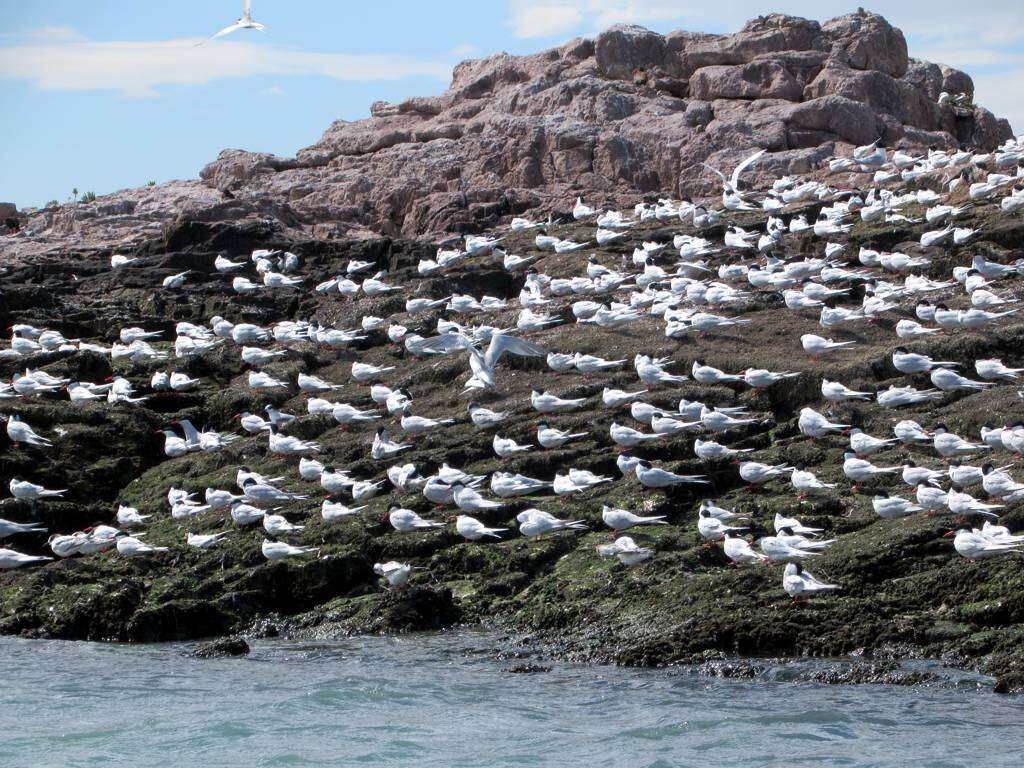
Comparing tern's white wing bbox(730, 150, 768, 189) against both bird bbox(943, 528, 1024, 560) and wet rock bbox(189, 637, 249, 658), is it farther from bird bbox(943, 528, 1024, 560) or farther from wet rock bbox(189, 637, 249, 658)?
wet rock bbox(189, 637, 249, 658)

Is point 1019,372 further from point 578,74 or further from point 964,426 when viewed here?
point 578,74

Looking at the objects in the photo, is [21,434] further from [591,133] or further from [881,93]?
[881,93]

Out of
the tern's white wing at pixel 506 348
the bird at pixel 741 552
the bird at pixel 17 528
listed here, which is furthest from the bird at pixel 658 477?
the bird at pixel 17 528

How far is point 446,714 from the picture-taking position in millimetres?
13508

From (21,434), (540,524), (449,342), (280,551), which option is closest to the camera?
(540,524)

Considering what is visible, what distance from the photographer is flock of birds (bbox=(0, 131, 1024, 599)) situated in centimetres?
1649

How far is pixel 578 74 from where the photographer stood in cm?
4106

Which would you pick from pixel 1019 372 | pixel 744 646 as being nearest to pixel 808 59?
pixel 1019 372

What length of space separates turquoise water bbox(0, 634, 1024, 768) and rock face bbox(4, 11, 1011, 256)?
21.1 meters

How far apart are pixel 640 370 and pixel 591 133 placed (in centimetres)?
1942

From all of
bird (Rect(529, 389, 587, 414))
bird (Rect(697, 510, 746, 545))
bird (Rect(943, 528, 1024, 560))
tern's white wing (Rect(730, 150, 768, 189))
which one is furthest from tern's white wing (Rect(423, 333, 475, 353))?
tern's white wing (Rect(730, 150, 768, 189))

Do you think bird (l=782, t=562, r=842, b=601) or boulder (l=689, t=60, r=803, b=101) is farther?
boulder (l=689, t=60, r=803, b=101)

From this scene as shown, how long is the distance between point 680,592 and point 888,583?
81.3 inches

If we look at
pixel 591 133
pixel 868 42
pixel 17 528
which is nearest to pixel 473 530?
pixel 17 528
